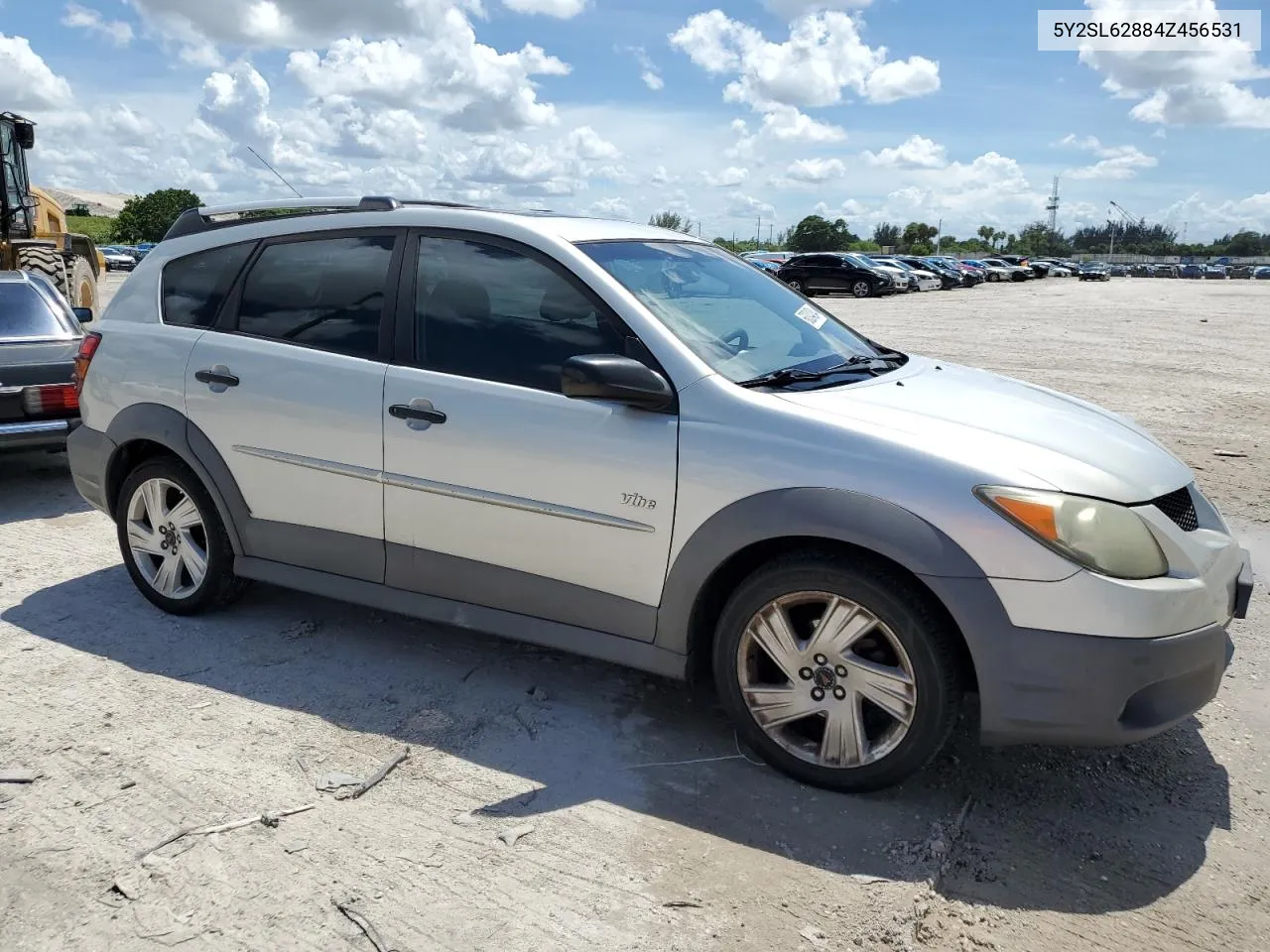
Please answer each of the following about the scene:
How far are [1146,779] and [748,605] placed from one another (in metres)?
1.46

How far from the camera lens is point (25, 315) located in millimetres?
7484

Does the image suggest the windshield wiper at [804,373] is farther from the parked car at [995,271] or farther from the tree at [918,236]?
the tree at [918,236]

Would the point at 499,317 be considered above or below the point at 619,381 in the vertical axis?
above

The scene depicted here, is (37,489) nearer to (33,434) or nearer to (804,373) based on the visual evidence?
(33,434)

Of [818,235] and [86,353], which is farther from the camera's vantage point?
[818,235]

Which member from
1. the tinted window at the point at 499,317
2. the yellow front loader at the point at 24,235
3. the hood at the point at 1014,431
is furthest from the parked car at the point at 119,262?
the hood at the point at 1014,431

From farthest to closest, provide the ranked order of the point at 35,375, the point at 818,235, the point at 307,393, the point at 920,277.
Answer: the point at 818,235 < the point at 920,277 < the point at 35,375 < the point at 307,393

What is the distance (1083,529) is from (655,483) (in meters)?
1.31

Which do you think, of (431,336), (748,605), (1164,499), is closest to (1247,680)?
(1164,499)

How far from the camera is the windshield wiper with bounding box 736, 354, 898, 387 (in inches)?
139

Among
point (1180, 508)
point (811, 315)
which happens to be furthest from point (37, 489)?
point (1180, 508)

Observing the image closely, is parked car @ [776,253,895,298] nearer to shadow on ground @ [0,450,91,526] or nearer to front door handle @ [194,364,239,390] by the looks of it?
shadow on ground @ [0,450,91,526]

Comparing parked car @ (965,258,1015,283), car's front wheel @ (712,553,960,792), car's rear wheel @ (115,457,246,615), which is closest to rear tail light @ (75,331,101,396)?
car's rear wheel @ (115,457,246,615)

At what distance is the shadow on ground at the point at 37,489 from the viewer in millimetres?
6676
